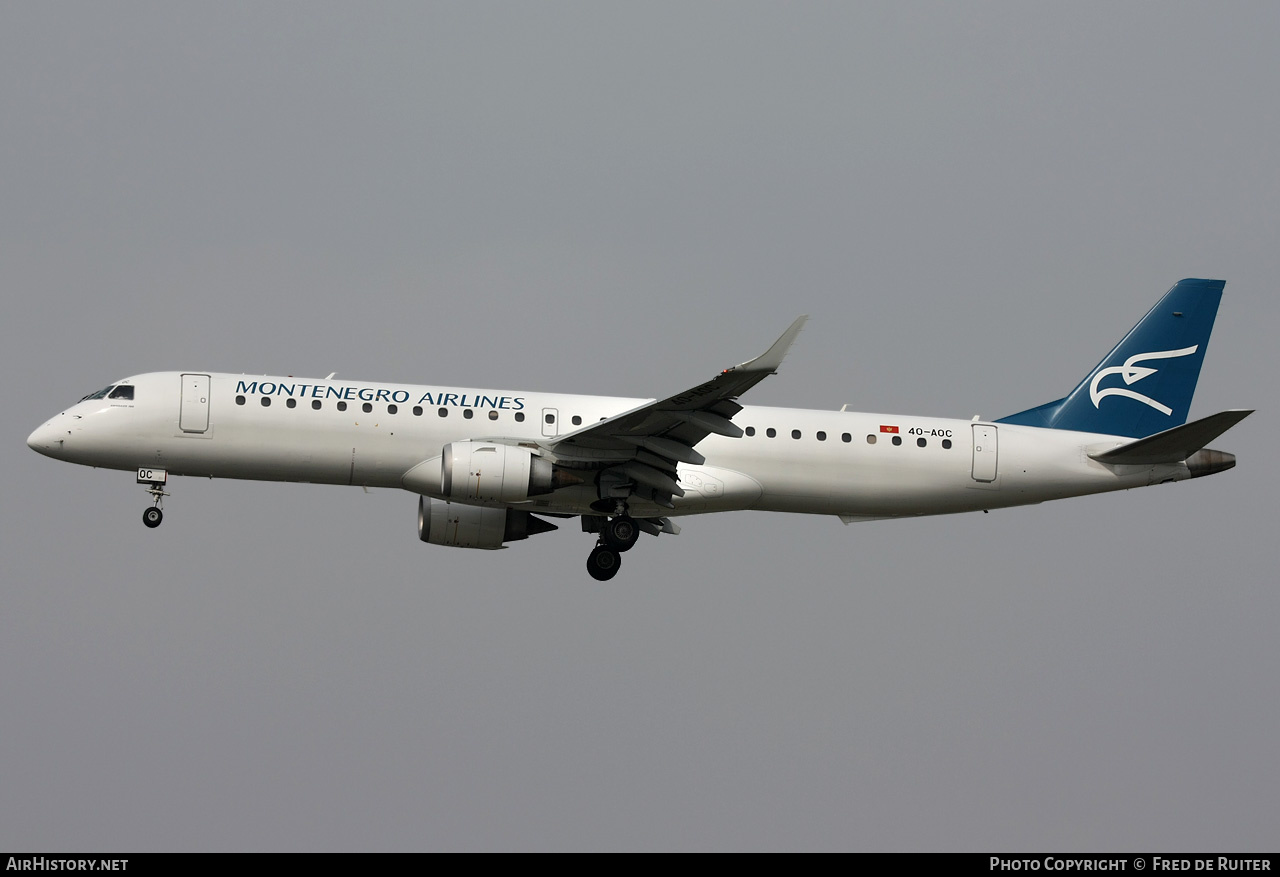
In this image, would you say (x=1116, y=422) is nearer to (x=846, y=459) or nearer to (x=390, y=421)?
(x=846, y=459)

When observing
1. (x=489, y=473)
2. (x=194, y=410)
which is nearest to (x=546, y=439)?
(x=489, y=473)

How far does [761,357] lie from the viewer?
28734 mm

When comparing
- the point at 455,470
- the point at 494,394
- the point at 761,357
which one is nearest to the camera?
the point at 761,357

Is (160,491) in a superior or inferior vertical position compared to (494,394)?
inferior

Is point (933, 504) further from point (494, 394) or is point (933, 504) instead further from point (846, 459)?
point (494, 394)

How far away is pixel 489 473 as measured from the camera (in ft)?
104

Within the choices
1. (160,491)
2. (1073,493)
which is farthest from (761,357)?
(160,491)

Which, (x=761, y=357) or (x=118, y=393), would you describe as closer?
(x=761, y=357)

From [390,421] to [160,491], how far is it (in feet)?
17.7

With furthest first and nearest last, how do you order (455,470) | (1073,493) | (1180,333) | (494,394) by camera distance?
(1180,333) < (1073,493) < (494,394) < (455,470)

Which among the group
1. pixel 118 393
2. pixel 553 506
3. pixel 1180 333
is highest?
pixel 1180 333

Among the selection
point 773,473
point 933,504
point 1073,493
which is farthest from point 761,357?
point 1073,493

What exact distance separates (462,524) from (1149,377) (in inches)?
708

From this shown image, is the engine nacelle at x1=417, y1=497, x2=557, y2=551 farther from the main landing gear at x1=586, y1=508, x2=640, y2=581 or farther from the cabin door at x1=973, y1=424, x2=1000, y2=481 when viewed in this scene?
the cabin door at x1=973, y1=424, x2=1000, y2=481
